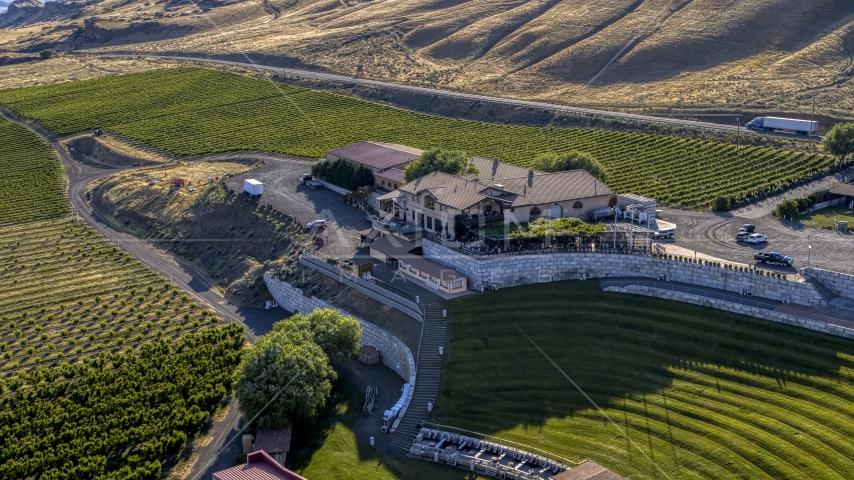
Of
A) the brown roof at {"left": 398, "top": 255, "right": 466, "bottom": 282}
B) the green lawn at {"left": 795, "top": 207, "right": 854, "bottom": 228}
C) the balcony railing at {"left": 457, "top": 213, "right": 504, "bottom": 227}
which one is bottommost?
the brown roof at {"left": 398, "top": 255, "right": 466, "bottom": 282}

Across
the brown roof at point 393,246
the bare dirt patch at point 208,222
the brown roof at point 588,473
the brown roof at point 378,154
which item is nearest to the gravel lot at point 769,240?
the brown roof at point 393,246

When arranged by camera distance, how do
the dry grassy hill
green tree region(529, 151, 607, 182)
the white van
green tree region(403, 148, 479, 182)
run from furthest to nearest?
the dry grassy hill, green tree region(529, 151, 607, 182), green tree region(403, 148, 479, 182), the white van

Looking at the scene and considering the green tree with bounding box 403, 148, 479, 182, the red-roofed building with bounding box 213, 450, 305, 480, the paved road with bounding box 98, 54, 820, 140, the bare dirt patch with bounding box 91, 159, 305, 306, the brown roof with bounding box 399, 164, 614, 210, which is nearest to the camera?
the red-roofed building with bounding box 213, 450, 305, 480

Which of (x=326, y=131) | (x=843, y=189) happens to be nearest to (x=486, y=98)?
(x=326, y=131)

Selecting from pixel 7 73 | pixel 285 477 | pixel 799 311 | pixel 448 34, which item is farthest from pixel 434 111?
pixel 7 73

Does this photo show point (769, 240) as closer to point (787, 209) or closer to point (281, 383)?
point (787, 209)

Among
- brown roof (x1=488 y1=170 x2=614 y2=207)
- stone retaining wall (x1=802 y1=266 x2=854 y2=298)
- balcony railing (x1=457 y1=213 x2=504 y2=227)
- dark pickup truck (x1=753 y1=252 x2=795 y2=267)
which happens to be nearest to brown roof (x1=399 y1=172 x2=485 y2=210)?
balcony railing (x1=457 y1=213 x2=504 y2=227)

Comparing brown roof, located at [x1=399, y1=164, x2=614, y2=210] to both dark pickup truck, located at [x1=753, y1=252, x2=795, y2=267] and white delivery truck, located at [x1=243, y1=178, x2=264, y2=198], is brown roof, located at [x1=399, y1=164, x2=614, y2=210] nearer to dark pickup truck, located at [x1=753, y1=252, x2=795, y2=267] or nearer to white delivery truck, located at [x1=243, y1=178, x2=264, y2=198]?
dark pickup truck, located at [x1=753, y1=252, x2=795, y2=267]
